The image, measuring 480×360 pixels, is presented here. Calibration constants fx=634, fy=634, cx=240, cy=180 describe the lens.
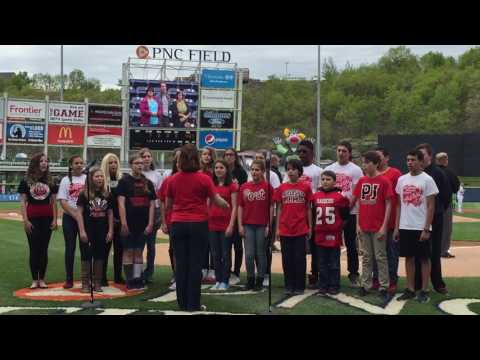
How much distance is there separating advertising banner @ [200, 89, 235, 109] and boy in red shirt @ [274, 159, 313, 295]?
29819 millimetres

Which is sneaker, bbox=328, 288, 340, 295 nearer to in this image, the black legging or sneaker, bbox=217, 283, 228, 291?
sneaker, bbox=217, 283, 228, 291

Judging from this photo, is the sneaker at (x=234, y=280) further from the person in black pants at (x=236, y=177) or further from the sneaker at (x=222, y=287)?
the sneaker at (x=222, y=287)

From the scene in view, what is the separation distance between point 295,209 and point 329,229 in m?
0.52

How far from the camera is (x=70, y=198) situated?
879 centimetres

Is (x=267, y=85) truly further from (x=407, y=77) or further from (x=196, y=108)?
(x=196, y=108)

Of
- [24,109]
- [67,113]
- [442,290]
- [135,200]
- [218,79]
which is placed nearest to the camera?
[442,290]

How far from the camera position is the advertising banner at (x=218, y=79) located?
125 ft

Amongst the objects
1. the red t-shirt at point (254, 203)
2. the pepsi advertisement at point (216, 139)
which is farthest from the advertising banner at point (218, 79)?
the red t-shirt at point (254, 203)

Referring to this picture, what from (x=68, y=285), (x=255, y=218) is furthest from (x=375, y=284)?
(x=68, y=285)

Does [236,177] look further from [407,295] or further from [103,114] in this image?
[103,114]

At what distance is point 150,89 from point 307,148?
28.7 meters

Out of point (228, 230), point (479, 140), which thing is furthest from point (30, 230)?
point (479, 140)

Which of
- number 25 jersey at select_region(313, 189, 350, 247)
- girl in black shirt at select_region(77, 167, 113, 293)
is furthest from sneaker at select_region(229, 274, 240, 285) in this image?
girl in black shirt at select_region(77, 167, 113, 293)

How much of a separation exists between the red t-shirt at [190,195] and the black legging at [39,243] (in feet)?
8.48
